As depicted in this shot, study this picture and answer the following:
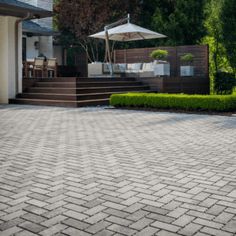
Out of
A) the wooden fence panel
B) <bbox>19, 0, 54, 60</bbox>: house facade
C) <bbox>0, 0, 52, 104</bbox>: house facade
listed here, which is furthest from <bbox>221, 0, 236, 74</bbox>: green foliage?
<bbox>19, 0, 54, 60</bbox>: house facade

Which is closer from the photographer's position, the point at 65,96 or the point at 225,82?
the point at 65,96

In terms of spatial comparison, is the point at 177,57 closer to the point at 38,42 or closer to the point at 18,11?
the point at 18,11

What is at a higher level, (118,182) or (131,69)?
(131,69)

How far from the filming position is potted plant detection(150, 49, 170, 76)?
57.3 ft

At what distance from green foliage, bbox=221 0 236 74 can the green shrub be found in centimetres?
77

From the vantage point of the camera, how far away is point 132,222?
2.96m

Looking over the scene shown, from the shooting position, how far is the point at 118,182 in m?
4.08

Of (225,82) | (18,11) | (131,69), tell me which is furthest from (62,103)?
(225,82)

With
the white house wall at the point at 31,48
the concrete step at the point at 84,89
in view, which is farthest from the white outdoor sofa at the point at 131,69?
the white house wall at the point at 31,48

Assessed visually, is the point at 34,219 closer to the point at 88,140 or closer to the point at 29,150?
the point at 29,150

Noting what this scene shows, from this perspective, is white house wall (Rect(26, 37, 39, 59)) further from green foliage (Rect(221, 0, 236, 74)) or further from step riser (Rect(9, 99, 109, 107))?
green foliage (Rect(221, 0, 236, 74))

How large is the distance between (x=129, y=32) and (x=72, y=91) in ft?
18.3

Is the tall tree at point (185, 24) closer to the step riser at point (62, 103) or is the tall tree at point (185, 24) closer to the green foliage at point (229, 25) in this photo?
the green foliage at point (229, 25)

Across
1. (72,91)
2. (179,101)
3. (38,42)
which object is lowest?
(179,101)
